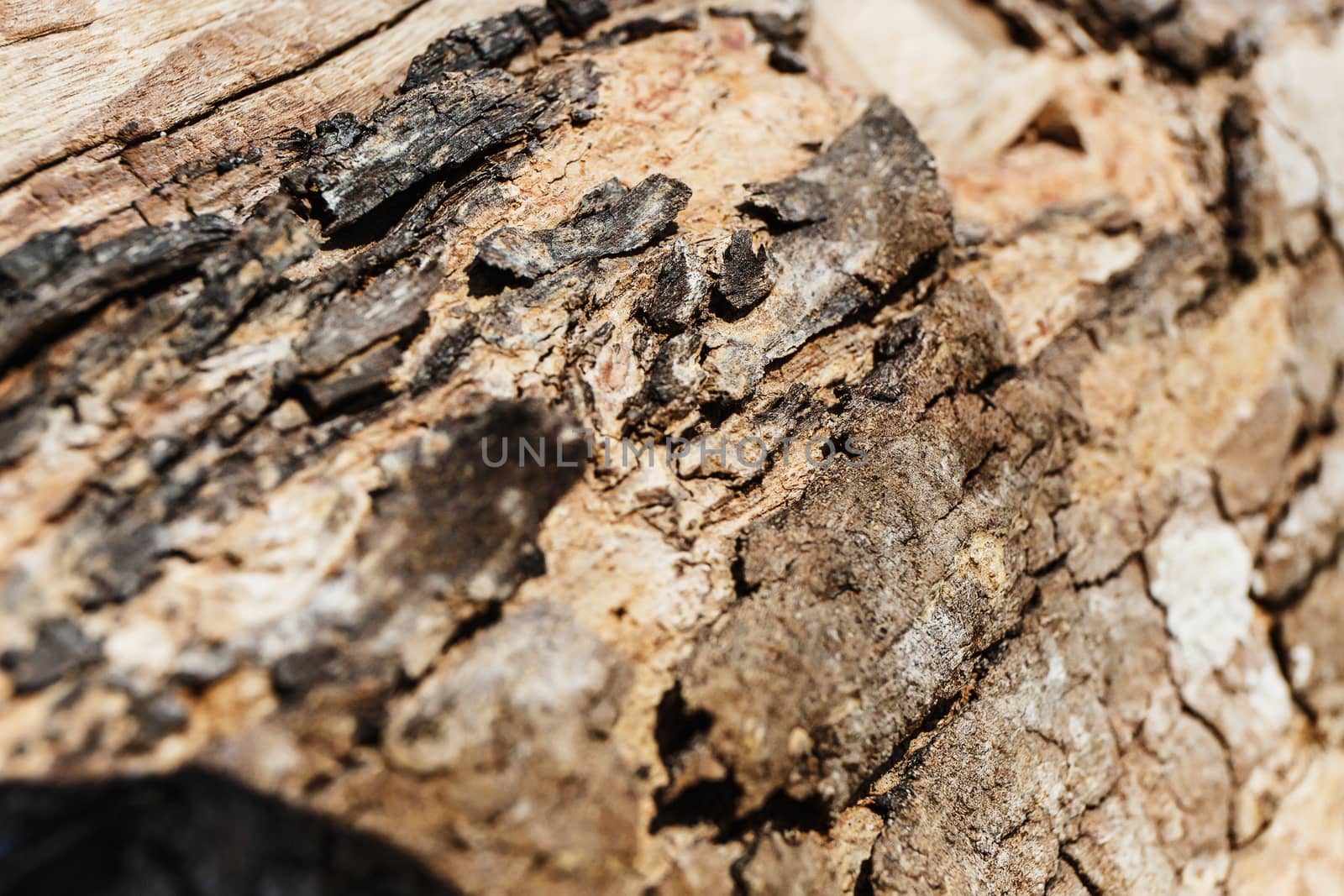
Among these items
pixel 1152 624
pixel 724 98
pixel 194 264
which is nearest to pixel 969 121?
pixel 724 98

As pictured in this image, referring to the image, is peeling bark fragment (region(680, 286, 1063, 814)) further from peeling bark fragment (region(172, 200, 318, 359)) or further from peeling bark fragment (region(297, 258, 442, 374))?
peeling bark fragment (region(172, 200, 318, 359))

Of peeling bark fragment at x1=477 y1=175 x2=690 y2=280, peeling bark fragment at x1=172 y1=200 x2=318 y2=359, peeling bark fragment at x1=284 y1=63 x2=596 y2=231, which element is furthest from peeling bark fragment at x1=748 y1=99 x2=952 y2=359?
peeling bark fragment at x1=172 y1=200 x2=318 y2=359

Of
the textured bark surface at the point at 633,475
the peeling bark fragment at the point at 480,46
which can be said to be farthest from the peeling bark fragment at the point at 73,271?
the peeling bark fragment at the point at 480,46

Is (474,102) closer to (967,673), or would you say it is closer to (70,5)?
(70,5)

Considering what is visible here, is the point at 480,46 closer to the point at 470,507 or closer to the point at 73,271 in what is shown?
the point at 73,271

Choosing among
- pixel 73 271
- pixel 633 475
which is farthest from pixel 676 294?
pixel 73 271
